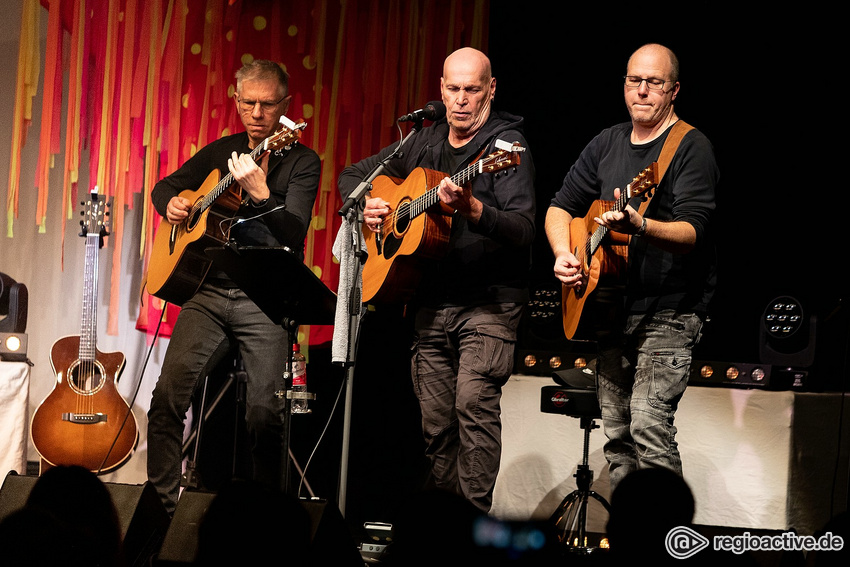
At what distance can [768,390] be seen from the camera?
4.34 meters

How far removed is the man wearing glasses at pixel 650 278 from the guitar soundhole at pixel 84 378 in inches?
111

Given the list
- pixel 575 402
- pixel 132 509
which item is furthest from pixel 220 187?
pixel 575 402

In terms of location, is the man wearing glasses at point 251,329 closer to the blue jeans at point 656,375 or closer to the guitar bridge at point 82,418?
the guitar bridge at point 82,418

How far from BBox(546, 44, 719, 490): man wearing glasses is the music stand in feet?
3.15

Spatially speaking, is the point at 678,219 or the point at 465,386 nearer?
the point at 678,219

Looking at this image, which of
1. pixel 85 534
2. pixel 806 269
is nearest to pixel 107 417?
pixel 85 534

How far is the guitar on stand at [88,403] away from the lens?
183 inches

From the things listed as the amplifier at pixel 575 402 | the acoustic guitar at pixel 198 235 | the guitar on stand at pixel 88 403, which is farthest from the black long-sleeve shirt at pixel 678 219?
the guitar on stand at pixel 88 403

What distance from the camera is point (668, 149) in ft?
10.5

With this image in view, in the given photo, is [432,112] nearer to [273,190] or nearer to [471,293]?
[471,293]

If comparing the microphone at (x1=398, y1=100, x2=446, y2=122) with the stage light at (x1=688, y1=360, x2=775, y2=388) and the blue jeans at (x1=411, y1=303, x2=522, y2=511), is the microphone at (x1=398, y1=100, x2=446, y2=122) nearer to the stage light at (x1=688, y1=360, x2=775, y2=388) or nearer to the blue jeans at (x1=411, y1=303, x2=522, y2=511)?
the blue jeans at (x1=411, y1=303, x2=522, y2=511)

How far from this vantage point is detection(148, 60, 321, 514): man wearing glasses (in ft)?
12.7

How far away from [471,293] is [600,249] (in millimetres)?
571

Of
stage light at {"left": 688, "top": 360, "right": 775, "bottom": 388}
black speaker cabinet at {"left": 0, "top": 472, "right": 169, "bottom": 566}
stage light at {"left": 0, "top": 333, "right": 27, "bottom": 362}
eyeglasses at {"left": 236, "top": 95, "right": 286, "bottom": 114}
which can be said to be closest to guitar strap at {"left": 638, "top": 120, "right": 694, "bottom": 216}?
stage light at {"left": 688, "top": 360, "right": 775, "bottom": 388}
